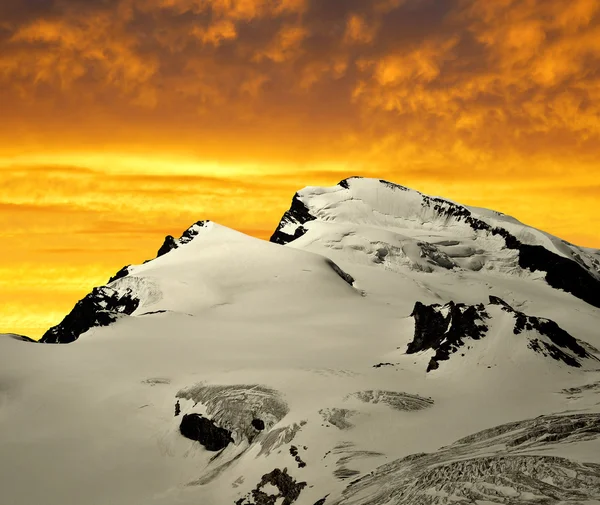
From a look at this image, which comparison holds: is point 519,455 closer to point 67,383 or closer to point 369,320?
point 67,383

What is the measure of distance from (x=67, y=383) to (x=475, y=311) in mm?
58310

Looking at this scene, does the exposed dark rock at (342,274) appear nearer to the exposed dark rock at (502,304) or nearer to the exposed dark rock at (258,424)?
the exposed dark rock at (502,304)

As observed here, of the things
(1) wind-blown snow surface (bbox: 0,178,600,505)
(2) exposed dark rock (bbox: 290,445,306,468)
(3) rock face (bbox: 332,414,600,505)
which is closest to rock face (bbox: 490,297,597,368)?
(1) wind-blown snow surface (bbox: 0,178,600,505)

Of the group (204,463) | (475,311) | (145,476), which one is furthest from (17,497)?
→ (475,311)

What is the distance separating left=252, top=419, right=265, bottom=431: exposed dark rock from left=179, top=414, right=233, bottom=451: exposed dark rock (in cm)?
321

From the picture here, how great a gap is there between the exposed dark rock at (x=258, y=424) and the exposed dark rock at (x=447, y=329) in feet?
84.6

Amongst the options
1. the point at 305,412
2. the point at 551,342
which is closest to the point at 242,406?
the point at 305,412

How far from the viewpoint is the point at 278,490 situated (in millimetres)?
81000

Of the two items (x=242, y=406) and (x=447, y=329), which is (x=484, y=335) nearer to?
(x=447, y=329)

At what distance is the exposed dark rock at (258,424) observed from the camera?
94525 millimetres

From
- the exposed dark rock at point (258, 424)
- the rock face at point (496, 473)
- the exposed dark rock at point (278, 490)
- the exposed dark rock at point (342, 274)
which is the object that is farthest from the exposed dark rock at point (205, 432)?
the exposed dark rock at point (342, 274)

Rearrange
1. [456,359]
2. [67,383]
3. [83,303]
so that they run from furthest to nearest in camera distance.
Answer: [83,303]
[67,383]
[456,359]

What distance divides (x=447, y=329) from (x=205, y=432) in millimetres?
39802

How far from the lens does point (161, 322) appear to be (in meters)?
146
